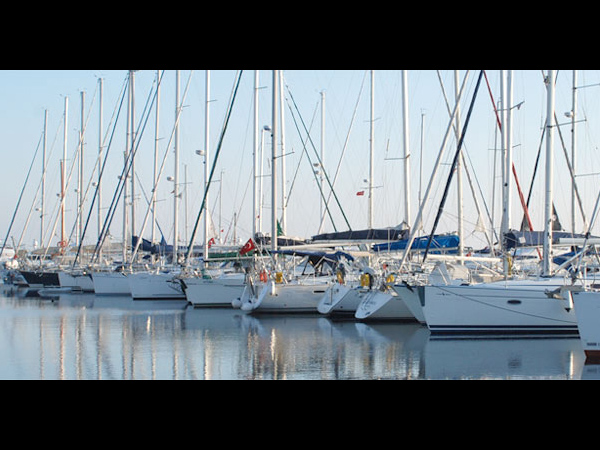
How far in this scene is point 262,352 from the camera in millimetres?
15148

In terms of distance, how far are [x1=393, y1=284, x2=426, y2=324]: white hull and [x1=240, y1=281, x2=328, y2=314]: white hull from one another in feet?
14.6

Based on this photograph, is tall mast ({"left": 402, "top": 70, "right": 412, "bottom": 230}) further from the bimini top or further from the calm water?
the calm water

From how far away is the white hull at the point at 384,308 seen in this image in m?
21.2

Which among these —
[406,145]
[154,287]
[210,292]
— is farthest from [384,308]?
[154,287]

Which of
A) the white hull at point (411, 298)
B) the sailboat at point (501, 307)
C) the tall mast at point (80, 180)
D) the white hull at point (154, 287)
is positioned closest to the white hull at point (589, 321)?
the sailboat at point (501, 307)

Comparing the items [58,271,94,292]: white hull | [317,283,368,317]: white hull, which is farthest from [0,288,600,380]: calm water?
[58,271,94,292]: white hull

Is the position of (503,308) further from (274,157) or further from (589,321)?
(274,157)

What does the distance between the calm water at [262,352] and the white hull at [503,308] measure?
1.99ft

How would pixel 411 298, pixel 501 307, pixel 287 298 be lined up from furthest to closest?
pixel 287 298 → pixel 411 298 → pixel 501 307

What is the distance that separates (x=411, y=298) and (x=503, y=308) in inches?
114
